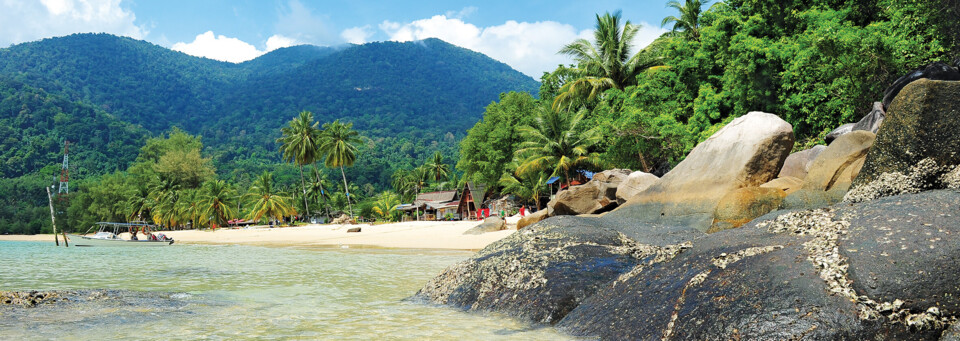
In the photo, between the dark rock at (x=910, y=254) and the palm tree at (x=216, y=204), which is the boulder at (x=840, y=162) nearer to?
the dark rock at (x=910, y=254)

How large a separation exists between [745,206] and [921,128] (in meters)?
3.91

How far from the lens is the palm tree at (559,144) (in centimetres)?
3183

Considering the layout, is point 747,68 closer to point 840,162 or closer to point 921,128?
point 840,162

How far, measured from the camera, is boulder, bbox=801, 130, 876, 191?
848cm

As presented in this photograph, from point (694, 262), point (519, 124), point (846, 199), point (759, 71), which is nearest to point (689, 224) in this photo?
point (846, 199)

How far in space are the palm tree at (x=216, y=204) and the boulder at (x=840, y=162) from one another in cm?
6186

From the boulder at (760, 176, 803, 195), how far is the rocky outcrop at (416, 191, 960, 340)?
5214 millimetres

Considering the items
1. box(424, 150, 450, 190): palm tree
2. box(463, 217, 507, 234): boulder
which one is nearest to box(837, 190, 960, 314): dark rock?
box(463, 217, 507, 234): boulder

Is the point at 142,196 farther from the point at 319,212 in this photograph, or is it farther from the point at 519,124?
the point at 519,124

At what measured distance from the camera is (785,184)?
968 centimetres

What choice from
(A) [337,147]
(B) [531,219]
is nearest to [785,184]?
(B) [531,219]

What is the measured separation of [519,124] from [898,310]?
3783 centimetres

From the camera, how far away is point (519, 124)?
1597 inches

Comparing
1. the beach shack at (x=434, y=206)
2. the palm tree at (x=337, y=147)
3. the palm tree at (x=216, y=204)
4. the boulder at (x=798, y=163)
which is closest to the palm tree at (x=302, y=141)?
the palm tree at (x=337, y=147)
